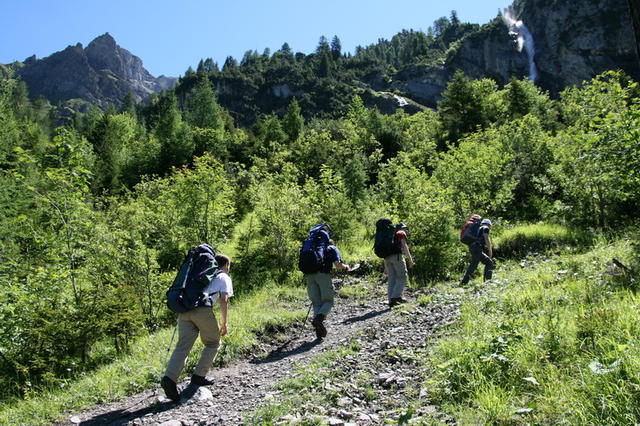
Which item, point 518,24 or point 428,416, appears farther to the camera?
point 518,24

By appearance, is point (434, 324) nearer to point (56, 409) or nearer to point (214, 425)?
point (214, 425)

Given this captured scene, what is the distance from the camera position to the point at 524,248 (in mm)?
14555

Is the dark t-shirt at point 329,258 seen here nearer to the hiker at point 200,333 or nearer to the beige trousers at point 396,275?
the beige trousers at point 396,275

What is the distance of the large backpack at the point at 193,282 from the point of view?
18.9ft

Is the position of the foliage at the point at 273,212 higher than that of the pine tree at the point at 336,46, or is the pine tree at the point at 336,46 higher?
the pine tree at the point at 336,46

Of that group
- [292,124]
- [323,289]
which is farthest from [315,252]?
[292,124]

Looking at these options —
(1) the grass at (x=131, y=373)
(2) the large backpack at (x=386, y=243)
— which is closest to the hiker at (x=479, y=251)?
(2) the large backpack at (x=386, y=243)

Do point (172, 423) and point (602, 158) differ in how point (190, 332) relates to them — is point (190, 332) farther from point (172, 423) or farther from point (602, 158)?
point (602, 158)

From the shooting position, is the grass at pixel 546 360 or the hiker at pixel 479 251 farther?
the hiker at pixel 479 251

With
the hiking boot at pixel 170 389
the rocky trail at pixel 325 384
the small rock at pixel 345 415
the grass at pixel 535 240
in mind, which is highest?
the hiking boot at pixel 170 389

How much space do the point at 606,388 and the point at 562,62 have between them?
128763 millimetres

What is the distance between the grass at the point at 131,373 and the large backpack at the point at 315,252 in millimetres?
1893

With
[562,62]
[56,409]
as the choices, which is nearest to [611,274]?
[56,409]

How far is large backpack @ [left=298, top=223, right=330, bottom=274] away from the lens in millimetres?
8328
